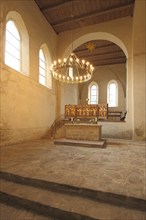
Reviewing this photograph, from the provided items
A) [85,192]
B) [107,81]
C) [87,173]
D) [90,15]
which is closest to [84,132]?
[87,173]

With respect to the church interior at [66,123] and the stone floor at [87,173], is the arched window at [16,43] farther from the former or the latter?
the stone floor at [87,173]

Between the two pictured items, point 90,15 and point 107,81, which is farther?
point 107,81

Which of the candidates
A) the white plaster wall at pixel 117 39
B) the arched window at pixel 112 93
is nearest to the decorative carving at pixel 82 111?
the white plaster wall at pixel 117 39

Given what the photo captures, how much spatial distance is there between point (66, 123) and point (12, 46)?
15.0 ft

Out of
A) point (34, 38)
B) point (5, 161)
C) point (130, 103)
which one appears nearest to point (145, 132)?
point (130, 103)

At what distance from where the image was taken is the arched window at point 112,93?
16.3 metres

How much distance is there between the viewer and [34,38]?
7.98 meters

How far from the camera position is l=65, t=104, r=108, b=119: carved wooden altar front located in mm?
7727

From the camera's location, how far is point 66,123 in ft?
28.4

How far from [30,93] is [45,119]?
6.87 feet

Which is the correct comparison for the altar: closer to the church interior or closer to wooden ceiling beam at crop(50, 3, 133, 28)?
the church interior

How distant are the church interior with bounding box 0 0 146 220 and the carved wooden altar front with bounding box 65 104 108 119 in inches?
2.0

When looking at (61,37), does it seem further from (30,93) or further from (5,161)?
(5,161)

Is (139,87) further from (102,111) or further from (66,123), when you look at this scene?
(66,123)
